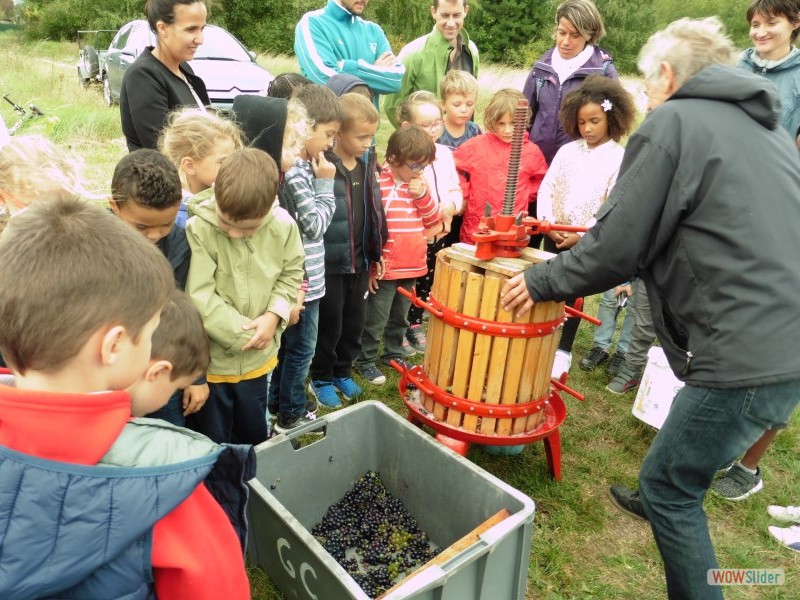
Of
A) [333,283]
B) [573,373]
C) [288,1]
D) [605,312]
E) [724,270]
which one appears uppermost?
[288,1]

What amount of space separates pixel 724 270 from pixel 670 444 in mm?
624

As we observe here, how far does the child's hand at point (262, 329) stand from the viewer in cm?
231

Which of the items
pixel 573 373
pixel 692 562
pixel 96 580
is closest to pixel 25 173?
pixel 96 580

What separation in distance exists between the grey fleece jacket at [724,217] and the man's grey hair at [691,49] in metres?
0.10

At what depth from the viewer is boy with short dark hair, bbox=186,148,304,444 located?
6.89ft

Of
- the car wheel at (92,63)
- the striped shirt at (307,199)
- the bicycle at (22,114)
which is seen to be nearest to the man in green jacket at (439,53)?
the striped shirt at (307,199)

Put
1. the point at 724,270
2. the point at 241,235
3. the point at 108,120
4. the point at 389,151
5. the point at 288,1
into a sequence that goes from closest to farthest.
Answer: the point at 724,270, the point at 241,235, the point at 389,151, the point at 108,120, the point at 288,1

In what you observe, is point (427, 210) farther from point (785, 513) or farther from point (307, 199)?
point (785, 513)

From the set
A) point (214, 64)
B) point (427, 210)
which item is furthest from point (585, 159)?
point (214, 64)

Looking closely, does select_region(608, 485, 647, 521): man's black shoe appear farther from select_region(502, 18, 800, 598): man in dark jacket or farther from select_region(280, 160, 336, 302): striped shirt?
select_region(280, 160, 336, 302): striped shirt

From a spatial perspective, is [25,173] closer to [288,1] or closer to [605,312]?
[605,312]

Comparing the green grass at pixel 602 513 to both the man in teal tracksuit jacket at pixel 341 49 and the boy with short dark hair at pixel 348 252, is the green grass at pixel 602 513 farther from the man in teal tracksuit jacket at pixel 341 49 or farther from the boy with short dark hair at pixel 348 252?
the man in teal tracksuit jacket at pixel 341 49

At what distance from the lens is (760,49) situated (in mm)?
3906

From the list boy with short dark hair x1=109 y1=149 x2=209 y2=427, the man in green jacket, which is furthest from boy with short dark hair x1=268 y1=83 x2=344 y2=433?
the man in green jacket
